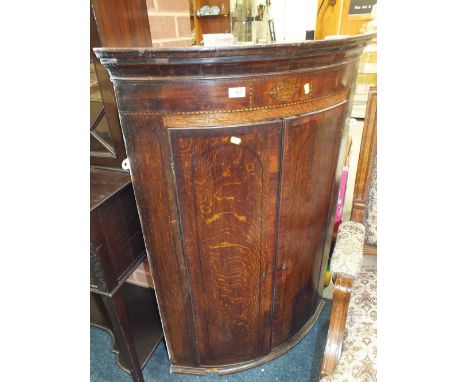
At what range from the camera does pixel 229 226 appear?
98 cm

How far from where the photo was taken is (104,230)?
3.11 feet

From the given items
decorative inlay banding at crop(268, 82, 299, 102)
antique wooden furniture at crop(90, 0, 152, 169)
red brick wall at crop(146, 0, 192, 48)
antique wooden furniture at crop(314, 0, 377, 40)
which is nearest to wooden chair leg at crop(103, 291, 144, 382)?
antique wooden furniture at crop(90, 0, 152, 169)

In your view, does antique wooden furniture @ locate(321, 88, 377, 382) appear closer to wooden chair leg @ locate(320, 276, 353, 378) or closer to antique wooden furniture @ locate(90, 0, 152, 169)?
wooden chair leg @ locate(320, 276, 353, 378)

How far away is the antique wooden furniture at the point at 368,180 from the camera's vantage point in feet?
3.46

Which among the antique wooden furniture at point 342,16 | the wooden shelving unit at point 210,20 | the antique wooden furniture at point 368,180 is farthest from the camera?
the wooden shelving unit at point 210,20

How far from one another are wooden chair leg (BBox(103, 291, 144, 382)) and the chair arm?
75 centimetres

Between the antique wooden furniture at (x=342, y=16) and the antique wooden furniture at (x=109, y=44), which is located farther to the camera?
the antique wooden furniture at (x=342, y=16)

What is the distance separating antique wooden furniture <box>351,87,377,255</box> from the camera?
3.46ft

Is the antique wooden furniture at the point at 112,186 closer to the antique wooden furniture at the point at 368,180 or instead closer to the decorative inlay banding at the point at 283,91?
the decorative inlay banding at the point at 283,91

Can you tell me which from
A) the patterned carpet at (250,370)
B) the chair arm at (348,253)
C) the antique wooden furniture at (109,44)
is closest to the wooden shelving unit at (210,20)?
the antique wooden furniture at (109,44)

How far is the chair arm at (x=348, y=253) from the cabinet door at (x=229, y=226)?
22 centimetres
